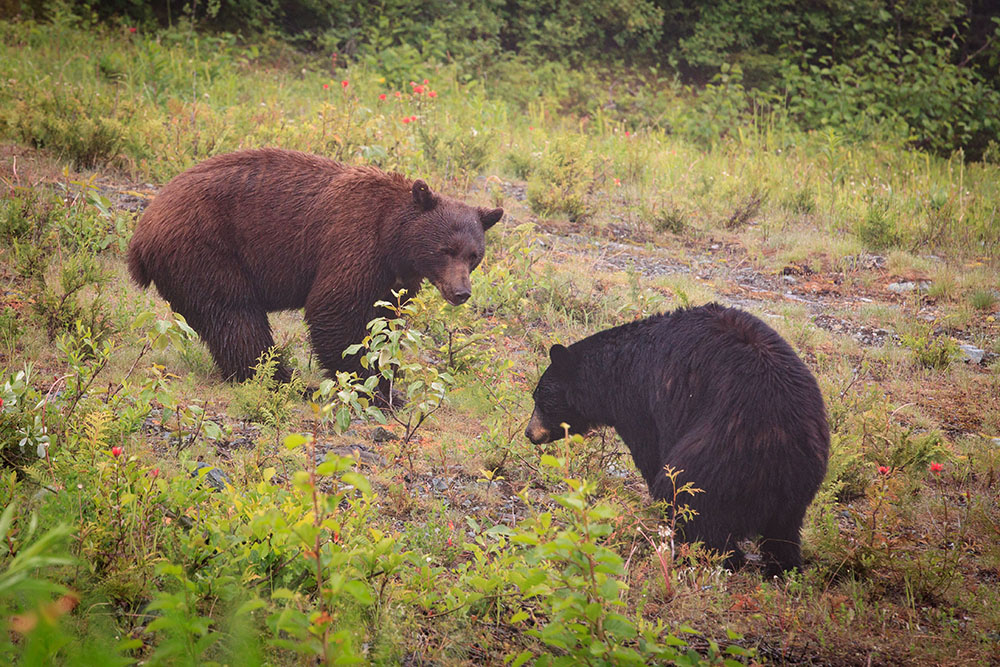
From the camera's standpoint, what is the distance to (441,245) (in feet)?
16.3

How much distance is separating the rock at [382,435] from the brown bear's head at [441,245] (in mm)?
865

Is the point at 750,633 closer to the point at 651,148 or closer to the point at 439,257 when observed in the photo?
the point at 439,257

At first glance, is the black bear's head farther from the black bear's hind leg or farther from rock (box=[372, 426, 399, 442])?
the black bear's hind leg

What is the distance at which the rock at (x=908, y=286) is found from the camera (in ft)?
24.7

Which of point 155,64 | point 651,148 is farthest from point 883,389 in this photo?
point 155,64

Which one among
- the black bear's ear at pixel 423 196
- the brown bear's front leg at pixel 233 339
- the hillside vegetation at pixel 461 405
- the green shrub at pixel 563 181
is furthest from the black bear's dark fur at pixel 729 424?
the green shrub at pixel 563 181

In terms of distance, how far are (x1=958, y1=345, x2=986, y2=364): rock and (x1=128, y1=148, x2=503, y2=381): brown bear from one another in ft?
12.7

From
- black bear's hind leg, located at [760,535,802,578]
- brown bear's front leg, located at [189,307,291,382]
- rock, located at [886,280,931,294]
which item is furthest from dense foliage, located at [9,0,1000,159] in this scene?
black bear's hind leg, located at [760,535,802,578]

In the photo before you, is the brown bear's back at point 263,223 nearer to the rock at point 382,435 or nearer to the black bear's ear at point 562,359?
the rock at point 382,435

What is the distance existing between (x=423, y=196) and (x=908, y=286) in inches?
197

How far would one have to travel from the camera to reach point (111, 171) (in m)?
7.52

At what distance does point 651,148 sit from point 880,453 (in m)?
7.00

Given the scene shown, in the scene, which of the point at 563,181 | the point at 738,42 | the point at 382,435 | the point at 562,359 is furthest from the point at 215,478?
the point at 738,42

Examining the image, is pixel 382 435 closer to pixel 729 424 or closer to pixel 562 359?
pixel 562 359
